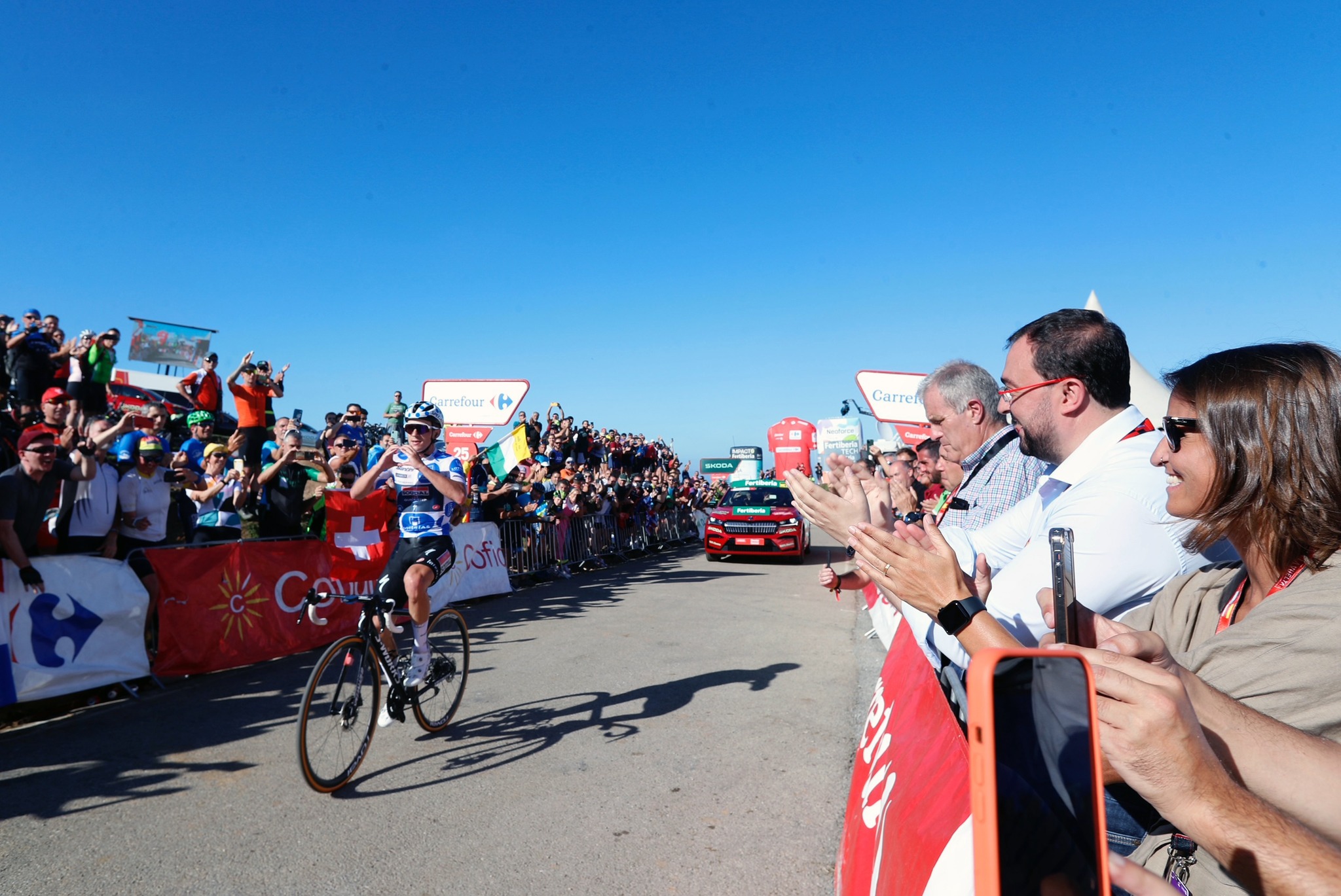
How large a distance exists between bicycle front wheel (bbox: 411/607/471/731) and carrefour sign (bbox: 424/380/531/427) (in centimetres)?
755

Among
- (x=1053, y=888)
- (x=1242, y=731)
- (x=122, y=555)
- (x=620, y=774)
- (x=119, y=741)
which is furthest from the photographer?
(x=122, y=555)

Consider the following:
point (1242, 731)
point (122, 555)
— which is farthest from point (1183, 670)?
point (122, 555)

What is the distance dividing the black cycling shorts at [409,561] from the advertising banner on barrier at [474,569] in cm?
541

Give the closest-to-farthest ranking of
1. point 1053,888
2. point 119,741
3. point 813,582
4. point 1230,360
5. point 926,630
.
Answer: point 1053,888, point 1230,360, point 926,630, point 119,741, point 813,582

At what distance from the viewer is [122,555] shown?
7.03 m

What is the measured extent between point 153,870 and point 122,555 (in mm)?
4434

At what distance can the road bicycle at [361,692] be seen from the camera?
175 inches

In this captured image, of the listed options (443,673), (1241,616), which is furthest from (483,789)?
(1241,616)

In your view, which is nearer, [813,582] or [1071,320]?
[1071,320]

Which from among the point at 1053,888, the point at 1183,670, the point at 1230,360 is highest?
the point at 1230,360

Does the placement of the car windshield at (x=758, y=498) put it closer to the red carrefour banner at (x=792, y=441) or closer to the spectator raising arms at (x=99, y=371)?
the red carrefour banner at (x=792, y=441)

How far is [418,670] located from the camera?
5293 mm

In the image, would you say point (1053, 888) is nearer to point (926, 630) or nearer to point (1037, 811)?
point (1037, 811)

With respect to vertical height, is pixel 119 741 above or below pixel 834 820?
above
